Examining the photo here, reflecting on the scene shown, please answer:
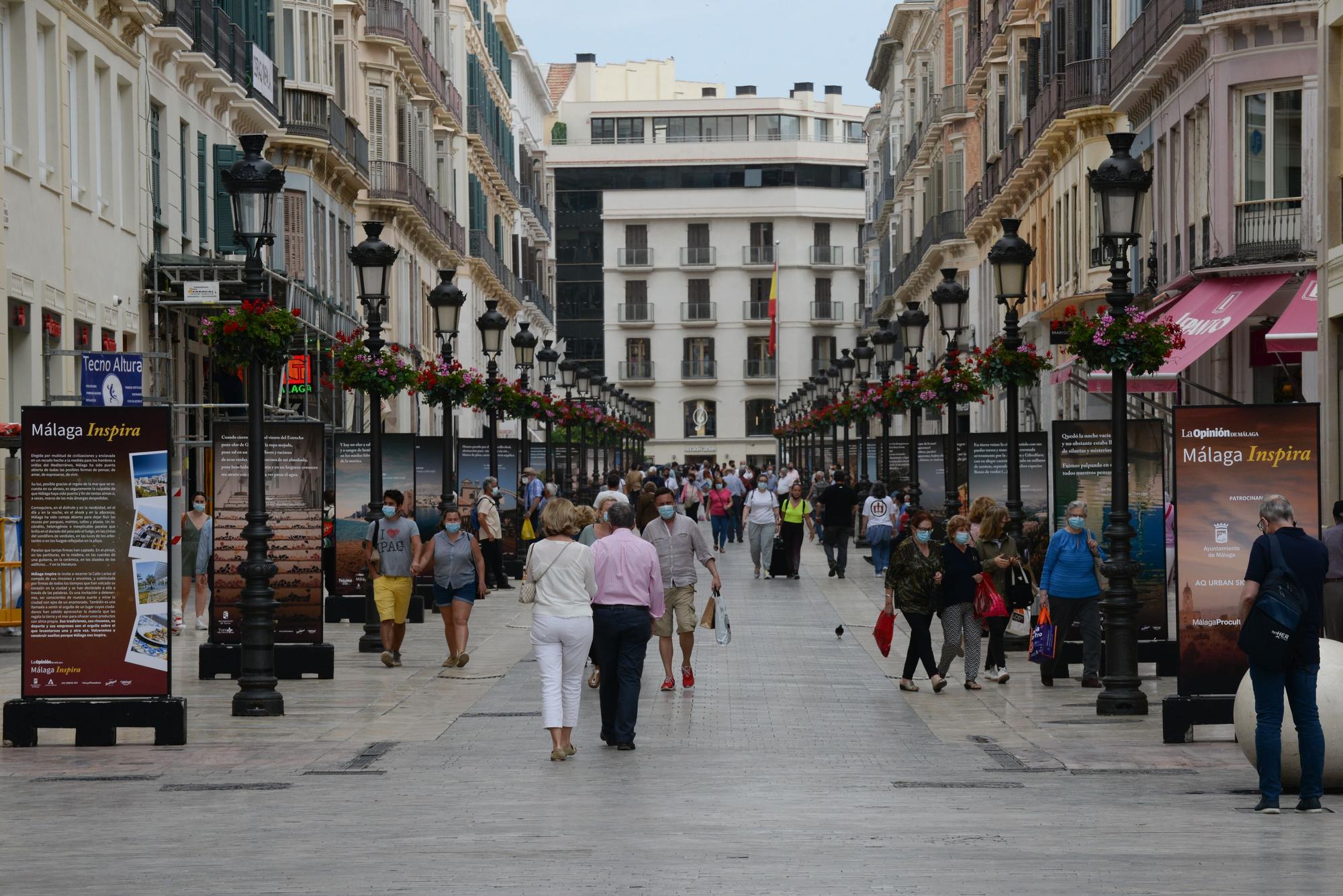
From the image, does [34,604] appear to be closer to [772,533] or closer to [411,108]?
[772,533]

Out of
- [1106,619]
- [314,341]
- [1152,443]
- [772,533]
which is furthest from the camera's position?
[314,341]

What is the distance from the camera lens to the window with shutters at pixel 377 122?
52.9 meters

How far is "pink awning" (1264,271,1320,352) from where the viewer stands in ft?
86.7

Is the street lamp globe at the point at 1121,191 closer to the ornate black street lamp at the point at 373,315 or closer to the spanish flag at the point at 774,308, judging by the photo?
the ornate black street lamp at the point at 373,315

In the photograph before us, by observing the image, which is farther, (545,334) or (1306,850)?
(545,334)

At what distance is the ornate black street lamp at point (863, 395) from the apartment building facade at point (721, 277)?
62.5 m

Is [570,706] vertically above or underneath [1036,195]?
underneath

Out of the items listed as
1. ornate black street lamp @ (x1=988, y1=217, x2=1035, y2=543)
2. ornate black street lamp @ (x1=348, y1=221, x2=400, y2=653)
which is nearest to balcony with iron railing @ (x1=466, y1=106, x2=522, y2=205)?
ornate black street lamp @ (x1=348, y1=221, x2=400, y2=653)

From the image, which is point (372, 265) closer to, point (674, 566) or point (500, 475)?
point (674, 566)

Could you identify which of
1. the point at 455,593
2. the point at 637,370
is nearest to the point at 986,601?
the point at 455,593

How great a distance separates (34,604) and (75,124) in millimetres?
15295

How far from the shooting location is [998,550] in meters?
20.3

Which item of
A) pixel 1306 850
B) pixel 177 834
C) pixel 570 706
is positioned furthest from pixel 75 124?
pixel 1306 850

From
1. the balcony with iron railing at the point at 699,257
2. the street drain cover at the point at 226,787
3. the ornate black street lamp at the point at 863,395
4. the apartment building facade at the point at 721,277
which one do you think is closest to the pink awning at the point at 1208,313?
the ornate black street lamp at the point at 863,395
